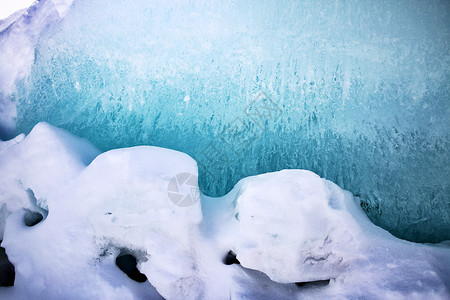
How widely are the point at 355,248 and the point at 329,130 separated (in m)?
1.23

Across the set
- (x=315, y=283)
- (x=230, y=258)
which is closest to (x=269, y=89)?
(x=230, y=258)

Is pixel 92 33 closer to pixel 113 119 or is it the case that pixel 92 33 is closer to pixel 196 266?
pixel 113 119

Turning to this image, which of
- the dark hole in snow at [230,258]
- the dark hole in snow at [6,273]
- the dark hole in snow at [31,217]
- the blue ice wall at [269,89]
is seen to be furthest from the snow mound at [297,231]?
the dark hole in snow at [6,273]

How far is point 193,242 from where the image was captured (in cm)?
162

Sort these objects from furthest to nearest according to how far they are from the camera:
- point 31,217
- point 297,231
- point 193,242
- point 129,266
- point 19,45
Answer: point 19,45, point 31,217, point 129,266, point 193,242, point 297,231

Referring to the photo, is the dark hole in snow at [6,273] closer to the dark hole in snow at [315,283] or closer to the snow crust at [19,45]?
the snow crust at [19,45]

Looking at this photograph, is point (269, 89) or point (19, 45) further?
point (19, 45)

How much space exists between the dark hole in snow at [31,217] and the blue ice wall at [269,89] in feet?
2.66

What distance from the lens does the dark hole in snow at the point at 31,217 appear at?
1.95 meters

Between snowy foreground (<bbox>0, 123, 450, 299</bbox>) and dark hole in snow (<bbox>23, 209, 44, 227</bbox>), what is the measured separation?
0.38ft

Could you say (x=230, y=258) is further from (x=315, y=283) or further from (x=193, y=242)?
(x=315, y=283)

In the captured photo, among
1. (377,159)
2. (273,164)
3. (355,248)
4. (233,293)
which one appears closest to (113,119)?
(273,164)

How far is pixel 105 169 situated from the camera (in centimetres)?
175

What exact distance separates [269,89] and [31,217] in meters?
→ 2.34
